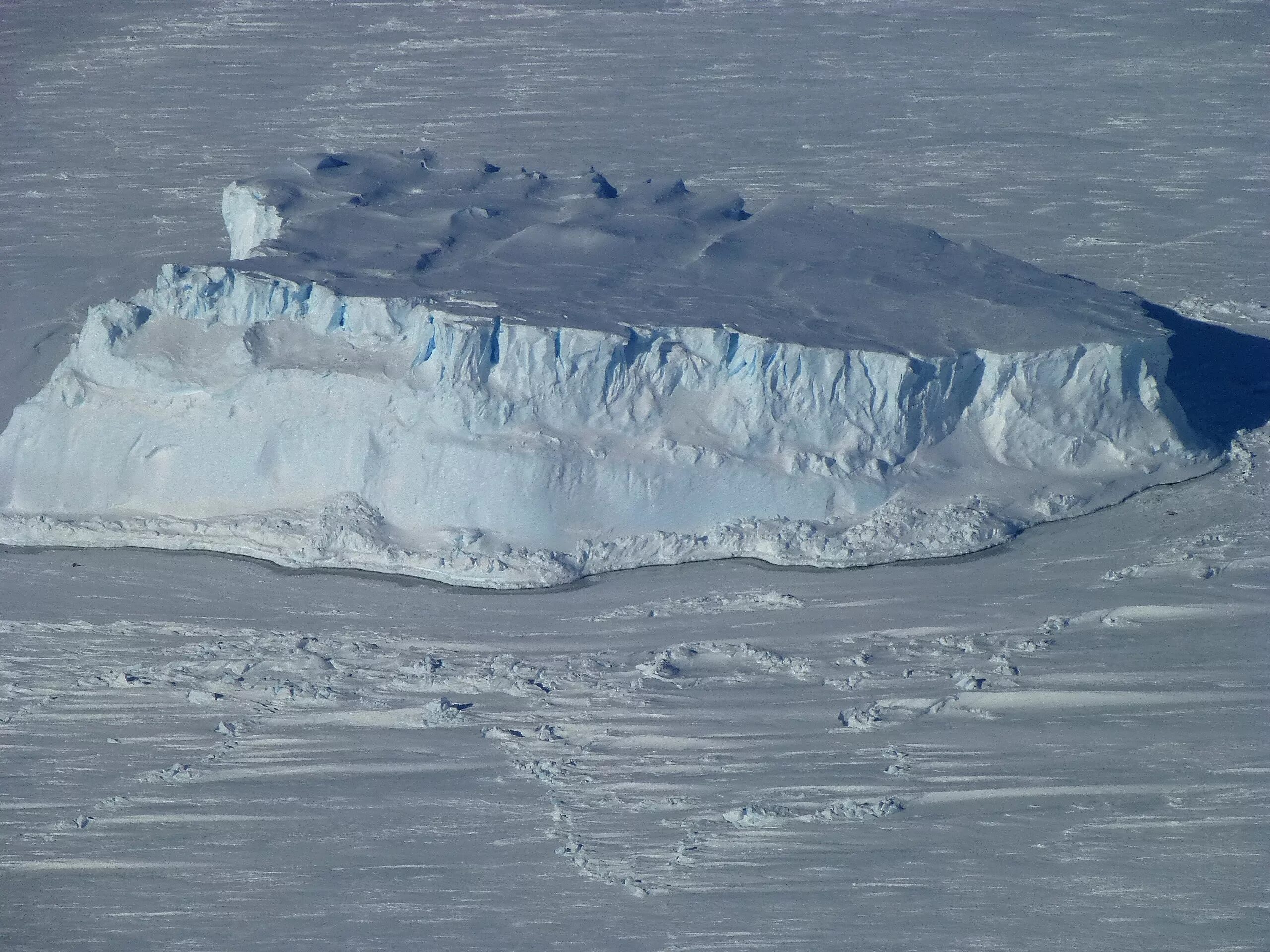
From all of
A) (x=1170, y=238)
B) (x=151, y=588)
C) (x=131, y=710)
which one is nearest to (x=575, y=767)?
(x=131, y=710)

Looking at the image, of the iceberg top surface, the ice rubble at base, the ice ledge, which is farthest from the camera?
the iceberg top surface

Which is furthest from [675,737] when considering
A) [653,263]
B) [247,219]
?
[247,219]

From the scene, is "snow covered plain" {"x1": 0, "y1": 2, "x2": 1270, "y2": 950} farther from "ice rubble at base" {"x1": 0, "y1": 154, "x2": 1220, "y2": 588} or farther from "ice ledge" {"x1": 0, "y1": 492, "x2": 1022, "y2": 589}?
"ice rubble at base" {"x1": 0, "y1": 154, "x2": 1220, "y2": 588}

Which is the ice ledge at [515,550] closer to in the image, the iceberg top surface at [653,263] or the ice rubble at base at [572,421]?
the ice rubble at base at [572,421]

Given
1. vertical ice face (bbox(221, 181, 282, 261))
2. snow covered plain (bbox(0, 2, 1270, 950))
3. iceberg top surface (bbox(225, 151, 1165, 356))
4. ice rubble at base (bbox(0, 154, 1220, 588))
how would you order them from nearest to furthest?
snow covered plain (bbox(0, 2, 1270, 950)) < ice rubble at base (bbox(0, 154, 1220, 588)) < iceberg top surface (bbox(225, 151, 1165, 356)) < vertical ice face (bbox(221, 181, 282, 261))

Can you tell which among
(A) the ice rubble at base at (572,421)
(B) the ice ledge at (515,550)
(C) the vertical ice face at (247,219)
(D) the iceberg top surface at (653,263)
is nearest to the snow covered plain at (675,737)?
(B) the ice ledge at (515,550)

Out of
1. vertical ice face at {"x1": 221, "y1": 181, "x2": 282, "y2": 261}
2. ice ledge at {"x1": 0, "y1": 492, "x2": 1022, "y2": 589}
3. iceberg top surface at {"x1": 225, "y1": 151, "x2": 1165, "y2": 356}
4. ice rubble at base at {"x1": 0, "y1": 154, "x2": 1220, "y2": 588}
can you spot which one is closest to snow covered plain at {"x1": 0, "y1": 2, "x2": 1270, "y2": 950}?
ice ledge at {"x1": 0, "y1": 492, "x2": 1022, "y2": 589}
